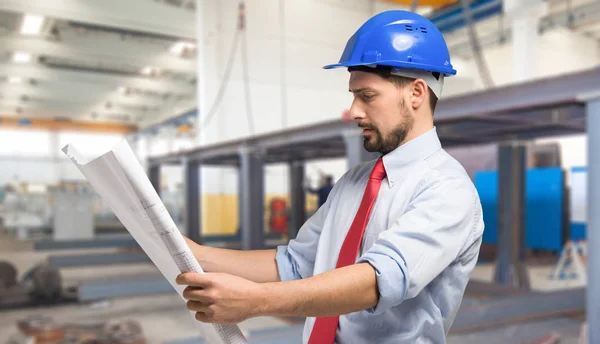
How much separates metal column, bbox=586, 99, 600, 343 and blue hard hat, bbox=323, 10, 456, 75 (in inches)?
93.7

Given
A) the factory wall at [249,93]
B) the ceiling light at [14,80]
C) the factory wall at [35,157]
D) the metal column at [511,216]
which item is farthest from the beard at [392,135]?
the ceiling light at [14,80]

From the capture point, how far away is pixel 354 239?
1.05 metres

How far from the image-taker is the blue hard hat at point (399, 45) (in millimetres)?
982

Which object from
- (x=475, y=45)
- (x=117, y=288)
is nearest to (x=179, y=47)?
(x=117, y=288)

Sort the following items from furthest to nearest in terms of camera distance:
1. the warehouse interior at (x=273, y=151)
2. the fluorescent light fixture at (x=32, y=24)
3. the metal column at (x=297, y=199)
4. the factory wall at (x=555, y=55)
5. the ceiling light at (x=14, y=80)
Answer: the ceiling light at (x=14, y=80)
the factory wall at (x=555, y=55)
the fluorescent light fixture at (x=32, y=24)
the metal column at (x=297, y=199)
the warehouse interior at (x=273, y=151)

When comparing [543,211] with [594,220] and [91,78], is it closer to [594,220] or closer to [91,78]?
[594,220]

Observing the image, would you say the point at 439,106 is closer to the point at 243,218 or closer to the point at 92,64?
the point at 243,218

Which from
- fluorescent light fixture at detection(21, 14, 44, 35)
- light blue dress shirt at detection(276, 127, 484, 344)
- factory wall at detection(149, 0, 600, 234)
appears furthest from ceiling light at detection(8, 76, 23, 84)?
light blue dress shirt at detection(276, 127, 484, 344)

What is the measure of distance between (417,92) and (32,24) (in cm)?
1209

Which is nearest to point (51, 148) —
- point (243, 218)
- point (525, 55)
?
point (243, 218)

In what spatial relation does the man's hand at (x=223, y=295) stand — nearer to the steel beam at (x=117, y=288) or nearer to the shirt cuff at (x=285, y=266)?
the shirt cuff at (x=285, y=266)

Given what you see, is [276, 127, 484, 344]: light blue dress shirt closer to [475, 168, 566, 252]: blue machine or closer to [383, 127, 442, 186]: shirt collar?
[383, 127, 442, 186]: shirt collar

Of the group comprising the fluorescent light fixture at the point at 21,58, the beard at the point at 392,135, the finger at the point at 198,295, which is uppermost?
the fluorescent light fixture at the point at 21,58

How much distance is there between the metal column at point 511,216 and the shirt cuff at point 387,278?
5237 millimetres
